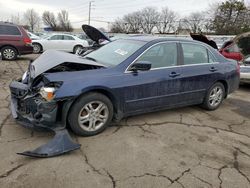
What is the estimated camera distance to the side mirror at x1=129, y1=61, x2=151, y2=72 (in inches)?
161

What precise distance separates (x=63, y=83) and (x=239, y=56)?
27.4ft

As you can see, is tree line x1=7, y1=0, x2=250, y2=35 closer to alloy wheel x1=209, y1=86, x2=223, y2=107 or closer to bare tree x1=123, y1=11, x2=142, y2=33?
bare tree x1=123, y1=11, x2=142, y2=33

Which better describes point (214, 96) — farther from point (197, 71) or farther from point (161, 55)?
point (161, 55)

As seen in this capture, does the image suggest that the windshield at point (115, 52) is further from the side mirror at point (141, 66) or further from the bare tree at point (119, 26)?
the bare tree at point (119, 26)

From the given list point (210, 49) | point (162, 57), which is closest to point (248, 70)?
point (210, 49)

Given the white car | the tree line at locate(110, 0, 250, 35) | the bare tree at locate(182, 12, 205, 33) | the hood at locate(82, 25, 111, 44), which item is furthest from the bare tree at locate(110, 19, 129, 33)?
the hood at locate(82, 25, 111, 44)

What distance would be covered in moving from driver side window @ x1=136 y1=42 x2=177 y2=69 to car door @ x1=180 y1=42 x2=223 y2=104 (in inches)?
8.8

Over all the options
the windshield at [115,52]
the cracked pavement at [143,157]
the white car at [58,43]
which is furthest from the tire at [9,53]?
the windshield at [115,52]

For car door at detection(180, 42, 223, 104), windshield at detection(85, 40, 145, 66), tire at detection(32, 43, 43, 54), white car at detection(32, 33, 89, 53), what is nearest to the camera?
windshield at detection(85, 40, 145, 66)

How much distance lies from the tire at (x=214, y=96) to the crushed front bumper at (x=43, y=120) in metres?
3.08

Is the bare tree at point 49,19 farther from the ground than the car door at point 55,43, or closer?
farther from the ground

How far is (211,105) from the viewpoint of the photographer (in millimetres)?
5547

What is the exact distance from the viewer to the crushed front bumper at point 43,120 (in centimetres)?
334

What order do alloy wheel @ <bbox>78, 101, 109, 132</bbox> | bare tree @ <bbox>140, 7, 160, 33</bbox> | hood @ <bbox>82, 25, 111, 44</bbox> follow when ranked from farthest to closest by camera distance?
bare tree @ <bbox>140, 7, 160, 33</bbox>
hood @ <bbox>82, 25, 111, 44</bbox>
alloy wheel @ <bbox>78, 101, 109, 132</bbox>
